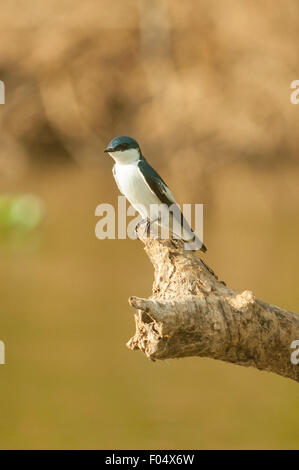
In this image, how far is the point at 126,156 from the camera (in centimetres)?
444

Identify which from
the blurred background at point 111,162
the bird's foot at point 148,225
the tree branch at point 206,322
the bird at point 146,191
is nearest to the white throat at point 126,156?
the bird at point 146,191

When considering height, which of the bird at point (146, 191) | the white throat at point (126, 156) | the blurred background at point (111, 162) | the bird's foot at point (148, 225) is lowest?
the bird's foot at point (148, 225)

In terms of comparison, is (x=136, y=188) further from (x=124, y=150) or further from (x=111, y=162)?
(x=111, y=162)

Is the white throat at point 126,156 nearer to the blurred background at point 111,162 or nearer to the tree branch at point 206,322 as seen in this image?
the tree branch at point 206,322

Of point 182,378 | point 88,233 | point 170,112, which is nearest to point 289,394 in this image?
point 182,378

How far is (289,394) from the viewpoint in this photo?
6836mm

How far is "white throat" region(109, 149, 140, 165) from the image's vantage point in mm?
4426

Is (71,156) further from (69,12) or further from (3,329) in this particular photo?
(3,329)

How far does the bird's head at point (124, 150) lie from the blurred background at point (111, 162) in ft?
9.61

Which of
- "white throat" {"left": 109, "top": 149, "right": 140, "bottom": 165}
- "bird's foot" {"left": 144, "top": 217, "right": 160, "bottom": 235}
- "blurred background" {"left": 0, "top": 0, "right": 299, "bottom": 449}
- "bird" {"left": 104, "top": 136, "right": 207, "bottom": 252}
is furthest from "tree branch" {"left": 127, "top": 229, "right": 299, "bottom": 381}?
"blurred background" {"left": 0, "top": 0, "right": 299, "bottom": 449}

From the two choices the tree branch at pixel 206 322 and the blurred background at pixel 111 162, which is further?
the blurred background at pixel 111 162

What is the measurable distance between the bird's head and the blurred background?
293 centimetres

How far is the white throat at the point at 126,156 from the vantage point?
4.43 meters

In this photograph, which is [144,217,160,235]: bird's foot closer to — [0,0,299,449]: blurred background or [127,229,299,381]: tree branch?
[127,229,299,381]: tree branch
